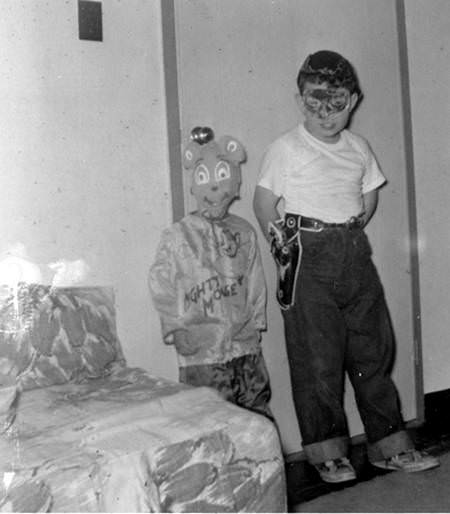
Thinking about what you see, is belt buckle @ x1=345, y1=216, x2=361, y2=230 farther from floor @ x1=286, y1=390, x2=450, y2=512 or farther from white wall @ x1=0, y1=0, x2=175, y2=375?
floor @ x1=286, y1=390, x2=450, y2=512

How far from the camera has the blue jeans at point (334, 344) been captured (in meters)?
1.51

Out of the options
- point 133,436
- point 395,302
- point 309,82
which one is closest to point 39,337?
point 133,436

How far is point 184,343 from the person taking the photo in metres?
1.39

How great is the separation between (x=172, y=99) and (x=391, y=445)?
845mm

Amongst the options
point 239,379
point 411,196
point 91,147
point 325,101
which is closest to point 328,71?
point 325,101

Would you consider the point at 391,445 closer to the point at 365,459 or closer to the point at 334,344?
the point at 365,459

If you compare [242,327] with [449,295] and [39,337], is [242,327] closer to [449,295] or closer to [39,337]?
[39,337]

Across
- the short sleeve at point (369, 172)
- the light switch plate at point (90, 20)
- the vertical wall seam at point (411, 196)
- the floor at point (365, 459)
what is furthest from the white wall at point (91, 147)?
the vertical wall seam at point (411, 196)

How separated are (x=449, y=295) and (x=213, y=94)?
85 cm

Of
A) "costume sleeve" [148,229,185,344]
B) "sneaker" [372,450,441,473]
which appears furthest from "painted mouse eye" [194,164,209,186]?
"sneaker" [372,450,441,473]

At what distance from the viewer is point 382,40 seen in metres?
1.71

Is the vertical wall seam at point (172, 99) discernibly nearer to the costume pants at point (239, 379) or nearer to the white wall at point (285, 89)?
the white wall at point (285, 89)

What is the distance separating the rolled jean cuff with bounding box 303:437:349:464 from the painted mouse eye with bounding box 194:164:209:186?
0.58m

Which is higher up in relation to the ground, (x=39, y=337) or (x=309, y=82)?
(x=309, y=82)
